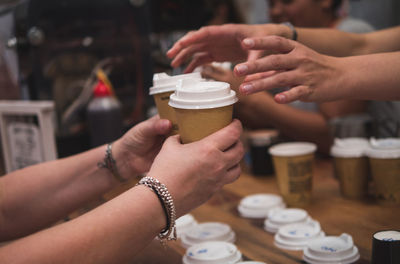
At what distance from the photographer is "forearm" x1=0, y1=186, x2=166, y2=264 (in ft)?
2.69

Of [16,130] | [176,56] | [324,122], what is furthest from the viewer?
[324,122]

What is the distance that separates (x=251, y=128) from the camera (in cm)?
264

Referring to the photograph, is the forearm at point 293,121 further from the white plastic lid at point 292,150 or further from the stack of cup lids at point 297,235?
the stack of cup lids at point 297,235

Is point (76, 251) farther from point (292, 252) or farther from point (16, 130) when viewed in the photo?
point (16, 130)

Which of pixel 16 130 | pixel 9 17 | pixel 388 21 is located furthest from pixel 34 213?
pixel 388 21

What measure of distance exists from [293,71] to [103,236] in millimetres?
599

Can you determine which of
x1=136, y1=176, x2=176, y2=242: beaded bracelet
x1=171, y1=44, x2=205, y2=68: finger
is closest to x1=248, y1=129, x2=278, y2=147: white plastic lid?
x1=171, y1=44, x2=205, y2=68: finger

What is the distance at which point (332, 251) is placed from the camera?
1.02m

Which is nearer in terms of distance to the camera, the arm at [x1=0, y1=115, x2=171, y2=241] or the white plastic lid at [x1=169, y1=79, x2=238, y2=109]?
the white plastic lid at [x1=169, y1=79, x2=238, y2=109]

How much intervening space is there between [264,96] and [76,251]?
64.4 inches

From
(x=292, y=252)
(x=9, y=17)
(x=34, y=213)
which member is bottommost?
(x=292, y=252)

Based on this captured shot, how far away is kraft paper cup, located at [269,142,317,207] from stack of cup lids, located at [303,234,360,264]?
1.15ft

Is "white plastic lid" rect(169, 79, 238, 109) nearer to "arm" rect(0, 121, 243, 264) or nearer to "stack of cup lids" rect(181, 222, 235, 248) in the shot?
"arm" rect(0, 121, 243, 264)

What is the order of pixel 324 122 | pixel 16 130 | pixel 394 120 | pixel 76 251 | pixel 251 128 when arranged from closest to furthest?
pixel 76 251 → pixel 394 120 → pixel 16 130 → pixel 324 122 → pixel 251 128
